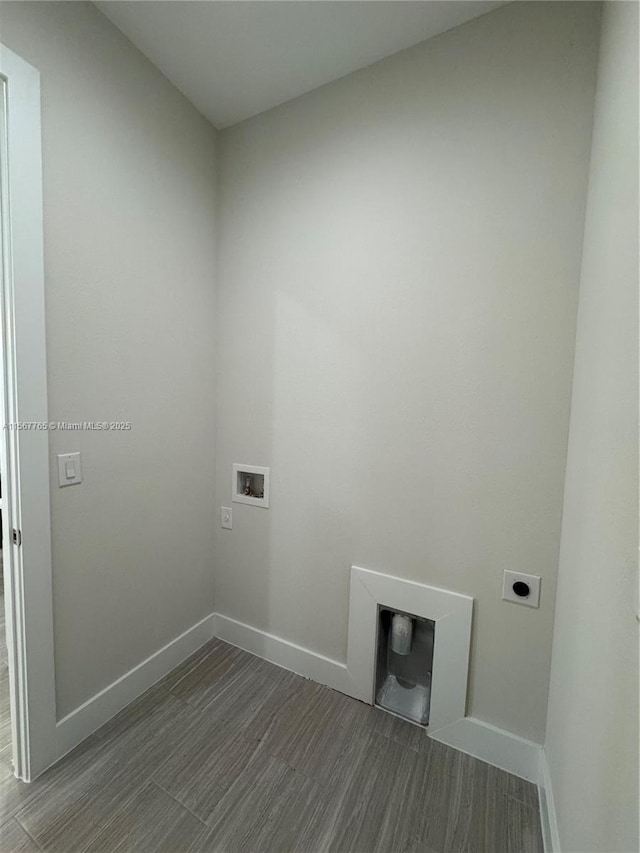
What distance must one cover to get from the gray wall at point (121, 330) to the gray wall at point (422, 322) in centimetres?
23

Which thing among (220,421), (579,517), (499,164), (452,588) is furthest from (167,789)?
(499,164)

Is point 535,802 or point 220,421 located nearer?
point 535,802

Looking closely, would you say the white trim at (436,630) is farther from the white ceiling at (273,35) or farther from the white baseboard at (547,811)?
the white ceiling at (273,35)

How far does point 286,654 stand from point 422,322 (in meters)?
1.66

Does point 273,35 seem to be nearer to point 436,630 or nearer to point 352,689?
point 436,630

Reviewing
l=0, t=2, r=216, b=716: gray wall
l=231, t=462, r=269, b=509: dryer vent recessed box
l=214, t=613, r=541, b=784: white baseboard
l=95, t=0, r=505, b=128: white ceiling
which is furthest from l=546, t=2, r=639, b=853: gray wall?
l=0, t=2, r=216, b=716: gray wall

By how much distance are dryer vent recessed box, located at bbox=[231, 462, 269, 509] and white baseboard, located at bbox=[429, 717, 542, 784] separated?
1.17m

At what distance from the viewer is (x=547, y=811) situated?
1.09 metres

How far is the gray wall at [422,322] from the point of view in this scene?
117 centimetres

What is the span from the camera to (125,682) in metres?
1.51

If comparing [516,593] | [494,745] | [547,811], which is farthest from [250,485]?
[547,811]

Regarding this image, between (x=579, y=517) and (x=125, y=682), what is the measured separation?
182 centimetres

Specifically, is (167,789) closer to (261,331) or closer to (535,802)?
(535,802)

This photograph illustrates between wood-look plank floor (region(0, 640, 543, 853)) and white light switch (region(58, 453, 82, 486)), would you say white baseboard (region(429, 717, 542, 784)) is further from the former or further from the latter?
white light switch (region(58, 453, 82, 486))
